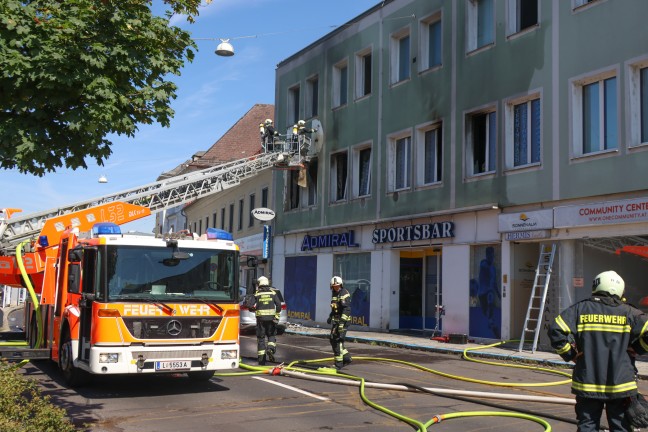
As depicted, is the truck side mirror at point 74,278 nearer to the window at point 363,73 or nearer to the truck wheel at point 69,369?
the truck wheel at point 69,369

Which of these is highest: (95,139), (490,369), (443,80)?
(443,80)

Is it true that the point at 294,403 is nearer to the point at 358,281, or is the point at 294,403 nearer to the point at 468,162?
the point at 468,162

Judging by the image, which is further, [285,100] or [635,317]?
[285,100]

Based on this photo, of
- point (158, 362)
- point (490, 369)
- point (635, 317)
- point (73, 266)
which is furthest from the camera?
point (490, 369)

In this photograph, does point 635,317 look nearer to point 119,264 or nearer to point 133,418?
point 133,418

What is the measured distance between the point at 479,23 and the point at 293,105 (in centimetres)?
1163

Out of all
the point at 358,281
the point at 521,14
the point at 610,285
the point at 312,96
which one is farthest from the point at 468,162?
the point at 610,285

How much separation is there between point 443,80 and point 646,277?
8.16 m

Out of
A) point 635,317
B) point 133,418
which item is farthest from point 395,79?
point 635,317


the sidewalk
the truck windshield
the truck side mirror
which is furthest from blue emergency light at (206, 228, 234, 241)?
the sidewalk

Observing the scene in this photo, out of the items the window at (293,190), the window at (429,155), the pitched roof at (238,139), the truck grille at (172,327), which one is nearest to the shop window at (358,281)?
the window at (429,155)

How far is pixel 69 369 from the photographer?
35.6 feet

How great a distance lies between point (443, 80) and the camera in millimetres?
21219

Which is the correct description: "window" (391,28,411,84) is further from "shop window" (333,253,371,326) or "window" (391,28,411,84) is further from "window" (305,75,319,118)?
"shop window" (333,253,371,326)
